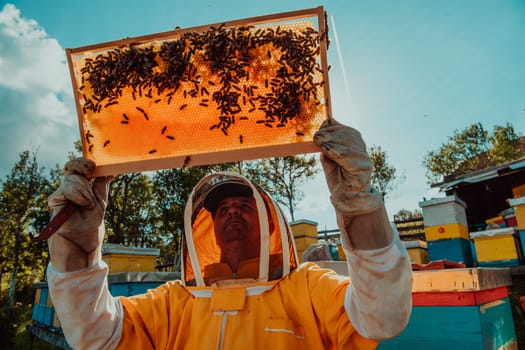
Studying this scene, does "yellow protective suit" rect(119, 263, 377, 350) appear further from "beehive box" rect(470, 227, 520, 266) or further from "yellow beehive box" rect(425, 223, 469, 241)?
"yellow beehive box" rect(425, 223, 469, 241)

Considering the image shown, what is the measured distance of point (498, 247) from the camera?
24.6ft

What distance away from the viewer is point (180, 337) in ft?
6.98

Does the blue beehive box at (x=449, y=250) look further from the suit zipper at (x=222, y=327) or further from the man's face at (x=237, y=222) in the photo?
the suit zipper at (x=222, y=327)

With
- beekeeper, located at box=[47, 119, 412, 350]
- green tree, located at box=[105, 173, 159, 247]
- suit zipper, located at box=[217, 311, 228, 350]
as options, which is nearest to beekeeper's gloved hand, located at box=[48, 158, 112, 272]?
beekeeper, located at box=[47, 119, 412, 350]

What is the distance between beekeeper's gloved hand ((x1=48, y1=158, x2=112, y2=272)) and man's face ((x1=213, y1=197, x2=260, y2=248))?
91 centimetres

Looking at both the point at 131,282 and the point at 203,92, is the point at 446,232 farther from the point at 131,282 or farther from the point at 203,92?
the point at 203,92

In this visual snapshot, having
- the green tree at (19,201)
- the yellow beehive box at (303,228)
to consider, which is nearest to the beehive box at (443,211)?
the yellow beehive box at (303,228)

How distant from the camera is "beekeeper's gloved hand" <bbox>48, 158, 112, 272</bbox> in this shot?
2.00 m

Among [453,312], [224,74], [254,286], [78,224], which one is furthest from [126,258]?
[453,312]

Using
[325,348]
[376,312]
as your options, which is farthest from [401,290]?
[325,348]

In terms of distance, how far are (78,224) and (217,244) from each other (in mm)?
1103

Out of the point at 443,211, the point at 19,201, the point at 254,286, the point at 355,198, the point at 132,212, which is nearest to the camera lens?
the point at 355,198

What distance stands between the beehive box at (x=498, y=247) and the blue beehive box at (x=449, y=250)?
2.29ft

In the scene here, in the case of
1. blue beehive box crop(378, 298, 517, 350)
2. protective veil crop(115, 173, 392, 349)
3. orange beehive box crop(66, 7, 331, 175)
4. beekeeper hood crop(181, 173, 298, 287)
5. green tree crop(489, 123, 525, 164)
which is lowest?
blue beehive box crop(378, 298, 517, 350)
